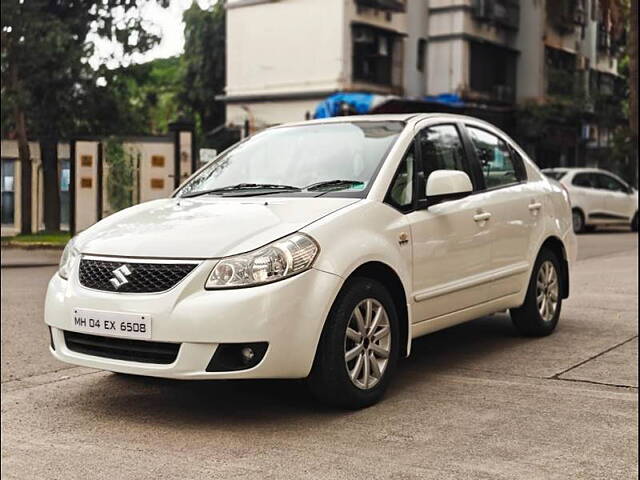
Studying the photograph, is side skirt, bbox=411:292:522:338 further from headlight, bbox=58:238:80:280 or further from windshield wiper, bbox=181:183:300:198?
headlight, bbox=58:238:80:280

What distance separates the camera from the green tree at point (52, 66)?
66.8ft

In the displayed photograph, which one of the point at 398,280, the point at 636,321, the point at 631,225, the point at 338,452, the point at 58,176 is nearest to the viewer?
the point at 338,452

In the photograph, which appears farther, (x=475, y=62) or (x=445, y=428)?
(x=475, y=62)

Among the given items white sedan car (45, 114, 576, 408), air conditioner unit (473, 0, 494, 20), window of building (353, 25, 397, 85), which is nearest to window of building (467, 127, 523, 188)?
white sedan car (45, 114, 576, 408)

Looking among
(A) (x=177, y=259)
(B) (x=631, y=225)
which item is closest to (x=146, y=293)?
(A) (x=177, y=259)

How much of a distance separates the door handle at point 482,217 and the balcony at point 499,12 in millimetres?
26769

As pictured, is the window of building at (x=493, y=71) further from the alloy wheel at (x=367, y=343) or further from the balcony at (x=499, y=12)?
the alloy wheel at (x=367, y=343)

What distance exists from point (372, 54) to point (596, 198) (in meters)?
9.04

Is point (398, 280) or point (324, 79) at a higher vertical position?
point (324, 79)

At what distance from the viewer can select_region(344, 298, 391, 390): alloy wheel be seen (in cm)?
518

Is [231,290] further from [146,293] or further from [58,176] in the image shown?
[58,176]

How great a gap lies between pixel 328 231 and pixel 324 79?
941 inches

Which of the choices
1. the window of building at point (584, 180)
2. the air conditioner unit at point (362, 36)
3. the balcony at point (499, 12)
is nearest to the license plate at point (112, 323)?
the window of building at point (584, 180)

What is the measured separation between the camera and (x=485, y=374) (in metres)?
6.20
